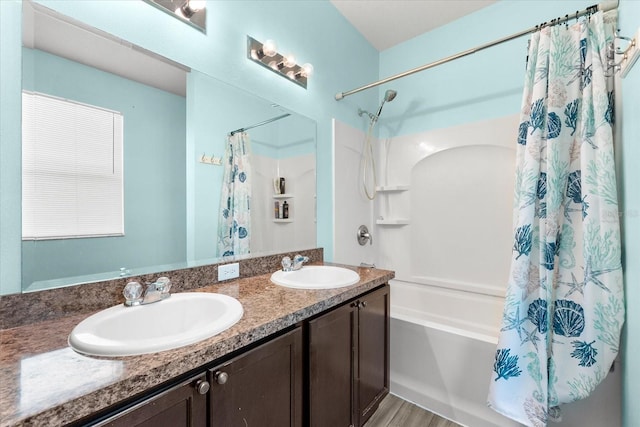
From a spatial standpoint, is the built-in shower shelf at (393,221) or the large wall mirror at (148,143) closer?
the large wall mirror at (148,143)

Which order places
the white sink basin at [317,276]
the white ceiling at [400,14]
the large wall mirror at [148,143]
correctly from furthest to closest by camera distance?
the white ceiling at [400,14], the white sink basin at [317,276], the large wall mirror at [148,143]

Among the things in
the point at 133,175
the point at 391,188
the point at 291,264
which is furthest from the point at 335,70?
the point at 133,175

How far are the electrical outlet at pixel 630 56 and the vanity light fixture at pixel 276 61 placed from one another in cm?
153

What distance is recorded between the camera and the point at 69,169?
0.97m

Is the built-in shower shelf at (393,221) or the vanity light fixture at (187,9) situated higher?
the vanity light fixture at (187,9)

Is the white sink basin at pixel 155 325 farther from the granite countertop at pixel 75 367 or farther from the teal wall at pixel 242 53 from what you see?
the teal wall at pixel 242 53

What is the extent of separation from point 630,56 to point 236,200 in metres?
1.80

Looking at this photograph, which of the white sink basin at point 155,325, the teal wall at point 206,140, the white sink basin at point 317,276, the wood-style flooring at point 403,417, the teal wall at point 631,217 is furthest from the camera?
the wood-style flooring at point 403,417

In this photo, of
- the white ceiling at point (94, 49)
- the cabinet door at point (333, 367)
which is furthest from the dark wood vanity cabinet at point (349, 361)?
the white ceiling at point (94, 49)

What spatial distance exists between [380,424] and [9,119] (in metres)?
2.24

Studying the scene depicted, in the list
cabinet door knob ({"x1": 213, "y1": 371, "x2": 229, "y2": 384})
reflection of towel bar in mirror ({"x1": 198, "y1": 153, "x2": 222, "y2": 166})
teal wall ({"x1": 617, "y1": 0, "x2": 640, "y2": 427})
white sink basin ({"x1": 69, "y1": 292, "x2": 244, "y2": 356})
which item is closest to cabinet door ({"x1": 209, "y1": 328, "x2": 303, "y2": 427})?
cabinet door knob ({"x1": 213, "y1": 371, "x2": 229, "y2": 384})

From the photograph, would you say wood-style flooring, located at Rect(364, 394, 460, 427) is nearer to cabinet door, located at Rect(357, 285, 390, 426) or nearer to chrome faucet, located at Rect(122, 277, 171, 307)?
cabinet door, located at Rect(357, 285, 390, 426)

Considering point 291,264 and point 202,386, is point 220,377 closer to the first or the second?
point 202,386

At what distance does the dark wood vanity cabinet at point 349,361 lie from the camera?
1.10 m
